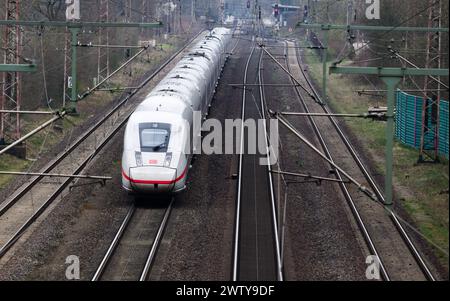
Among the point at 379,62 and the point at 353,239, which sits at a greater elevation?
the point at 379,62

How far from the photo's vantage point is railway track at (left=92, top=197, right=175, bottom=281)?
56.9 ft

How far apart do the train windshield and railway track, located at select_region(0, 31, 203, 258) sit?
3.32m

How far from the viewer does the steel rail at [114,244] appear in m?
17.2

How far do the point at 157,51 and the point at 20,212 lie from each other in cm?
4589

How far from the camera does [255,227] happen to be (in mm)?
20828

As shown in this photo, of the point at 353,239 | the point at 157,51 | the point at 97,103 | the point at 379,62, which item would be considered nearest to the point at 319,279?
the point at 353,239

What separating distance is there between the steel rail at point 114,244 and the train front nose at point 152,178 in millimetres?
813

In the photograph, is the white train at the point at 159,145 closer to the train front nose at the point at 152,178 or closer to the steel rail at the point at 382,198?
the train front nose at the point at 152,178

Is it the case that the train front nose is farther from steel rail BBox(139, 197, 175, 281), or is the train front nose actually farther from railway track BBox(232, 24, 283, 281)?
railway track BBox(232, 24, 283, 281)

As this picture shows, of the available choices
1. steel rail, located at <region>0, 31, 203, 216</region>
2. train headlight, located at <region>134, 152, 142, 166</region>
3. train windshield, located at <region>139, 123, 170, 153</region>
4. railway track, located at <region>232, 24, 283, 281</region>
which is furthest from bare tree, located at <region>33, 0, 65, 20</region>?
train headlight, located at <region>134, 152, 142, 166</region>

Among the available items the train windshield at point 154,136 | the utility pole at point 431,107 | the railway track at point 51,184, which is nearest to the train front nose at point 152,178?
the train windshield at point 154,136

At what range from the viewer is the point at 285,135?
33.2m

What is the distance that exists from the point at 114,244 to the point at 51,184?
22.5ft
